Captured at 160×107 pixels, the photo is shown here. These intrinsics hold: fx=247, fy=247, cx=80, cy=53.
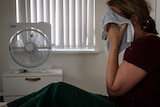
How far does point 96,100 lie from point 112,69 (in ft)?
0.61

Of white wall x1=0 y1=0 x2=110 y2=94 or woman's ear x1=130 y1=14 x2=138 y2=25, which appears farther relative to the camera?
white wall x1=0 y1=0 x2=110 y2=94

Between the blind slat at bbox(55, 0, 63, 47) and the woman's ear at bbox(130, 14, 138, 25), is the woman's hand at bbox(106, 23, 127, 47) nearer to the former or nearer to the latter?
the woman's ear at bbox(130, 14, 138, 25)

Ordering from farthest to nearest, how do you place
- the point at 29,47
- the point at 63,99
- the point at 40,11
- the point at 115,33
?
the point at 40,11
the point at 29,47
the point at 115,33
the point at 63,99

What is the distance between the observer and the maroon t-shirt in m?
1.23

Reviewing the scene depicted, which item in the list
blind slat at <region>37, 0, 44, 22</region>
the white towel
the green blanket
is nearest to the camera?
the green blanket

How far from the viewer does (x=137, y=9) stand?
4.19ft

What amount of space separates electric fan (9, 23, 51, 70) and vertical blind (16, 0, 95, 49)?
402 mm

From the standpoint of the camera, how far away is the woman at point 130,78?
123 centimetres

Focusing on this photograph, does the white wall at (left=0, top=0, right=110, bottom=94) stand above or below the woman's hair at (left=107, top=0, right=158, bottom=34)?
below

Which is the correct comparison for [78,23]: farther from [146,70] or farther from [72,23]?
[146,70]

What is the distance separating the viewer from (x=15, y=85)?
2.25 meters

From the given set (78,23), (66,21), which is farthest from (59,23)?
(78,23)

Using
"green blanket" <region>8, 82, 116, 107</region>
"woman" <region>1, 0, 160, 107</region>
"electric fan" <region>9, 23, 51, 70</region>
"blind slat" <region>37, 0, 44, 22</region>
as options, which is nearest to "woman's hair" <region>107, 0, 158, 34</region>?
"woman" <region>1, 0, 160, 107</region>

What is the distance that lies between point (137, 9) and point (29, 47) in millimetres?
1270
